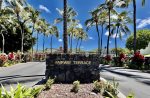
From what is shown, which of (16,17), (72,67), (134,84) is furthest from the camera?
(16,17)

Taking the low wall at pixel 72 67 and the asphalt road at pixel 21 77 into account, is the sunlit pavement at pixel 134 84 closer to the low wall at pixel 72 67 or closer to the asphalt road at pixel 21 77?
the low wall at pixel 72 67

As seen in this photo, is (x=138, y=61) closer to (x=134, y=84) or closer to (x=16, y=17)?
(x=134, y=84)

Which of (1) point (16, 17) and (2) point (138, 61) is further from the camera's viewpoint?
(1) point (16, 17)

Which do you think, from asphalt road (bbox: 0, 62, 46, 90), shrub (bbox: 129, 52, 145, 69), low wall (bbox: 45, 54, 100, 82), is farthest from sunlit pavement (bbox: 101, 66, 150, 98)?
shrub (bbox: 129, 52, 145, 69)

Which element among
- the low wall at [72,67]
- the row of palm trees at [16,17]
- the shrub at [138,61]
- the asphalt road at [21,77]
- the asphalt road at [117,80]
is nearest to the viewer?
the asphalt road at [117,80]

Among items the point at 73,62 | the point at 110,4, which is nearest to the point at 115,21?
the point at 110,4

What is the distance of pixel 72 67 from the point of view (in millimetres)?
18031

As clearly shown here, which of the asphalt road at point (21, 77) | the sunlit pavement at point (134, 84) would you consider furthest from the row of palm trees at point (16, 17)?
the sunlit pavement at point (134, 84)

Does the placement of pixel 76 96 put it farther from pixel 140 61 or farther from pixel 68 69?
pixel 140 61

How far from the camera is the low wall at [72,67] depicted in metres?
17.8

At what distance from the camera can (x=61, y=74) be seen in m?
17.8

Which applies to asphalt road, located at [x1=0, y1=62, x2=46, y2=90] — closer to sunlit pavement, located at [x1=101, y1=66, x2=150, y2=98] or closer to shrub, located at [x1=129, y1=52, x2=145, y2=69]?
sunlit pavement, located at [x1=101, y1=66, x2=150, y2=98]

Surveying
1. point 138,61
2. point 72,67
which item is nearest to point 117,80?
point 72,67

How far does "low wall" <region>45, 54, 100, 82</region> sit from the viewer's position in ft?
58.5
